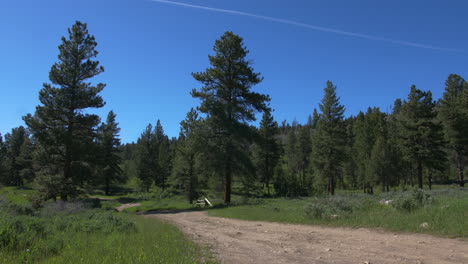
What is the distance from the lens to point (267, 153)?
5259 cm

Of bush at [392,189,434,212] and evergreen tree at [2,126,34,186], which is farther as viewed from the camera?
evergreen tree at [2,126,34,186]

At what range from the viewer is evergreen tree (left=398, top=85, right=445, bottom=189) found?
1350 inches

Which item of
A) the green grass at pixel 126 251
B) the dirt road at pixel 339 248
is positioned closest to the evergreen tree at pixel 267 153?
the dirt road at pixel 339 248

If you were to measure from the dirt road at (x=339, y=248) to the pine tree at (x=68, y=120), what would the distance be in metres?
18.4

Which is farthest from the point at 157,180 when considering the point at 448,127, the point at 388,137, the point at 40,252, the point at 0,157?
the point at 40,252

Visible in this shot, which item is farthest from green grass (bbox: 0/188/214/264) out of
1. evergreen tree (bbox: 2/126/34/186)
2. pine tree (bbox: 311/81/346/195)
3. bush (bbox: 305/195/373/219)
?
evergreen tree (bbox: 2/126/34/186)

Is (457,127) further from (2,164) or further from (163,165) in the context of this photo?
(2,164)

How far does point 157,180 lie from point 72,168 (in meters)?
43.9

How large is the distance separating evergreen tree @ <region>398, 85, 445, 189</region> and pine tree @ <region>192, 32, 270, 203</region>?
2234 centimetres

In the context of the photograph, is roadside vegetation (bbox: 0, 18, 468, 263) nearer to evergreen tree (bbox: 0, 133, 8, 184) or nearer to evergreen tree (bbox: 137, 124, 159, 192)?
evergreen tree (bbox: 137, 124, 159, 192)

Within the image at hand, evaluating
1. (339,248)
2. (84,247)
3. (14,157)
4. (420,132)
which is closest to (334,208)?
(339,248)

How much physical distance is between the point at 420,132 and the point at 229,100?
86.4ft

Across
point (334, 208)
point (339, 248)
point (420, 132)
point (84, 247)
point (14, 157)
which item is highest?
point (420, 132)

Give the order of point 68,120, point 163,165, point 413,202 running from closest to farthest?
1. point 413,202
2. point 68,120
3. point 163,165
